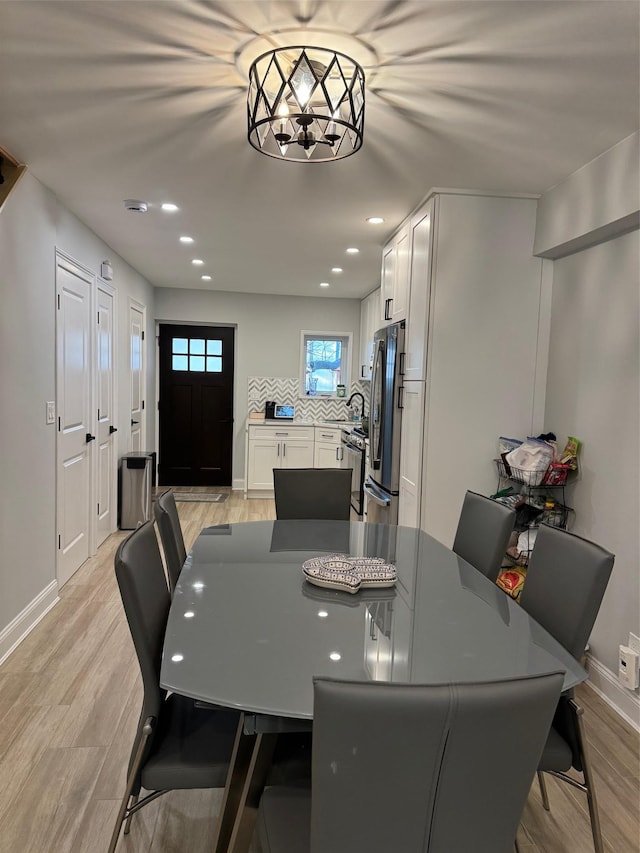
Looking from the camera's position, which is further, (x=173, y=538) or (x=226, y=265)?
(x=226, y=265)

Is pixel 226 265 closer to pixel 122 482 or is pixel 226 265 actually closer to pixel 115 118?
pixel 122 482

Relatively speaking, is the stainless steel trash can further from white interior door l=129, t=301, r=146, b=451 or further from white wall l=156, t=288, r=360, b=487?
white wall l=156, t=288, r=360, b=487

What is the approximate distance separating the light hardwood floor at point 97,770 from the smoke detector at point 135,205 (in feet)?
8.24

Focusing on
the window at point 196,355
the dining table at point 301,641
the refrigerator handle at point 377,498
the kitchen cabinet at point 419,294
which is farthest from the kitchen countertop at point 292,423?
the dining table at point 301,641

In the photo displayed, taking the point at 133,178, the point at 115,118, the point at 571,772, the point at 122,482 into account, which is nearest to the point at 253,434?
the point at 122,482

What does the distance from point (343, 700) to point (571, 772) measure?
1698 millimetres

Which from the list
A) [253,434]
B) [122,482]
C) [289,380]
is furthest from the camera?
[289,380]

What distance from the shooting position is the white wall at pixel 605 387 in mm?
2422

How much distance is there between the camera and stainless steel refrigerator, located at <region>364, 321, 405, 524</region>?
3.56m

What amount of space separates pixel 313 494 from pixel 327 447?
3483mm

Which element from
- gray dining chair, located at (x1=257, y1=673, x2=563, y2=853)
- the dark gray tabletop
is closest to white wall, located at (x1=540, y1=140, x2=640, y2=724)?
the dark gray tabletop

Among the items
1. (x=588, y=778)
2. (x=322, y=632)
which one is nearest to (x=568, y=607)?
(x=588, y=778)

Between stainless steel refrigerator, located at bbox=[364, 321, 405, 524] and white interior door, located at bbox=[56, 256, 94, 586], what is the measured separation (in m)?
2.07

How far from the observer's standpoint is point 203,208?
3434 mm
